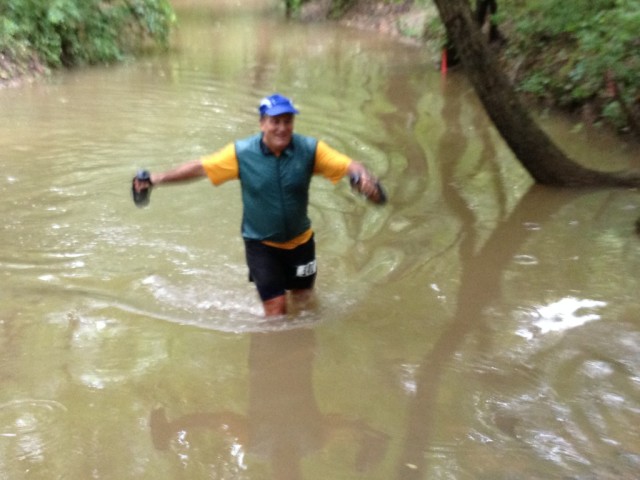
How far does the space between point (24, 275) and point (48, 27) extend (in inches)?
453

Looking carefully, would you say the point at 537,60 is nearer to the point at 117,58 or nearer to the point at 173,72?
the point at 173,72

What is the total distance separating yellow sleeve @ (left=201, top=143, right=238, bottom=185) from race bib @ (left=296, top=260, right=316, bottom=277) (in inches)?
35.0

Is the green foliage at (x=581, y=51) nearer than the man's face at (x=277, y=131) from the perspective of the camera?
No

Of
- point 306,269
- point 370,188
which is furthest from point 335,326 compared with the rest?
point 370,188

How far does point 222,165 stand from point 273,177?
33cm

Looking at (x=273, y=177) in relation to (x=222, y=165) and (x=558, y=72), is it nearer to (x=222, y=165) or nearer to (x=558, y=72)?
(x=222, y=165)

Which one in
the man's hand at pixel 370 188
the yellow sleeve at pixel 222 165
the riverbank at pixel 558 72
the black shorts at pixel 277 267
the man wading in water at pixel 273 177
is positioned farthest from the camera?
the riverbank at pixel 558 72

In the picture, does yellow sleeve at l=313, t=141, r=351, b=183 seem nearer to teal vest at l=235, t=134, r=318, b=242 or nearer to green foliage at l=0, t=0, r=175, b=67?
teal vest at l=235, t=134, r=318, b=242

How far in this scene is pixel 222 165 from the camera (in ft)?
14.7

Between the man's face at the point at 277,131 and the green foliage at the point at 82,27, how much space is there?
12358 mm

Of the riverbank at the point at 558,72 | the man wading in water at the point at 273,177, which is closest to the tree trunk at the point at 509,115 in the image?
the riverbank at the point at 558,72

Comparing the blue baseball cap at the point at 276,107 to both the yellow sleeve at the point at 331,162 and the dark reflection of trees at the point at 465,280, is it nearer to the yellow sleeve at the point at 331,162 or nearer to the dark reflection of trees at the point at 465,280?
the yellow sleeve at the point at 331,162

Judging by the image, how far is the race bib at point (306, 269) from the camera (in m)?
5.01

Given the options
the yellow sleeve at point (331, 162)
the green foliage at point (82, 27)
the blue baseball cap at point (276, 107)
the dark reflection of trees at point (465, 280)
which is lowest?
the dark reflection of trees at point (465, 280)
